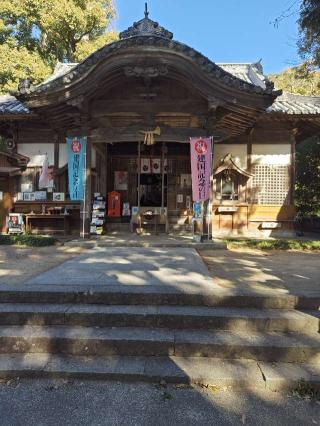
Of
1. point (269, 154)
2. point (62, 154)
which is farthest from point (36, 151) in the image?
point (269, 154)

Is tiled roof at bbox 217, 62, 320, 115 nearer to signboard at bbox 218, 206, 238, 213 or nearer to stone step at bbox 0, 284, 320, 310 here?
signboard at bbox 218, 206, 238, 213

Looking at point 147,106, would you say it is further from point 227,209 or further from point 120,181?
point 227,209

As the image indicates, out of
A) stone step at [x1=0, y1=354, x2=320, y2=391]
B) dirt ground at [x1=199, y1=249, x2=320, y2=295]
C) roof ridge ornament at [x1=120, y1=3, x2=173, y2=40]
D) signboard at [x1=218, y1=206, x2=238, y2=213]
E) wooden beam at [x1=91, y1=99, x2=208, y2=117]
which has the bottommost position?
stone step at [x1=0, y1=354, x2=320, y2=391]

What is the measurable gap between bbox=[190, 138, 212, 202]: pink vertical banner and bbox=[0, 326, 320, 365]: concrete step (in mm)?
5769

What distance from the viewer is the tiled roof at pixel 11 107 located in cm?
1106

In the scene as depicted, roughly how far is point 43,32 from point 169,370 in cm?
2195

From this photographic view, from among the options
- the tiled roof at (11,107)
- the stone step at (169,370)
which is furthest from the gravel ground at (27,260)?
the tiled roof at (11,107)

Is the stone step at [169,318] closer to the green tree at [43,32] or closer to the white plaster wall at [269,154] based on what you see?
the white plaster wall at [269,154]

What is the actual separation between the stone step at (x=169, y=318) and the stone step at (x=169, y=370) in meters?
0.51

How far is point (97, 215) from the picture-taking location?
1116cm

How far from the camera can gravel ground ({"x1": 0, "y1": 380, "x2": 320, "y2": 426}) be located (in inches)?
108

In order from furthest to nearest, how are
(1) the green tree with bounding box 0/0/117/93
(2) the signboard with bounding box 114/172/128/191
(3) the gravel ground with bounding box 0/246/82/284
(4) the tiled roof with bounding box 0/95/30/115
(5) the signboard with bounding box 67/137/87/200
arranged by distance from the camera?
(1) the green tree with bounding box 0/0/117/93 → (2) the signboard with bounding box 114/172/128/191 → (4) the tiled roof with bounding box 0/95/30/115 → (5) the signboard with bounding box 67/137/87/200 → (3) the gravel ground with bounding box 0/246/82/284

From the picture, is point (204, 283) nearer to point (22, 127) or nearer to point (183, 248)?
point (183, 248)

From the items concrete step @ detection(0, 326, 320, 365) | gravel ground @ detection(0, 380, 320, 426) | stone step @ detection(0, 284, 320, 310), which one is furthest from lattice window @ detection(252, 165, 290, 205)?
gravel ground @ detection(0, 380, 320, 426)
